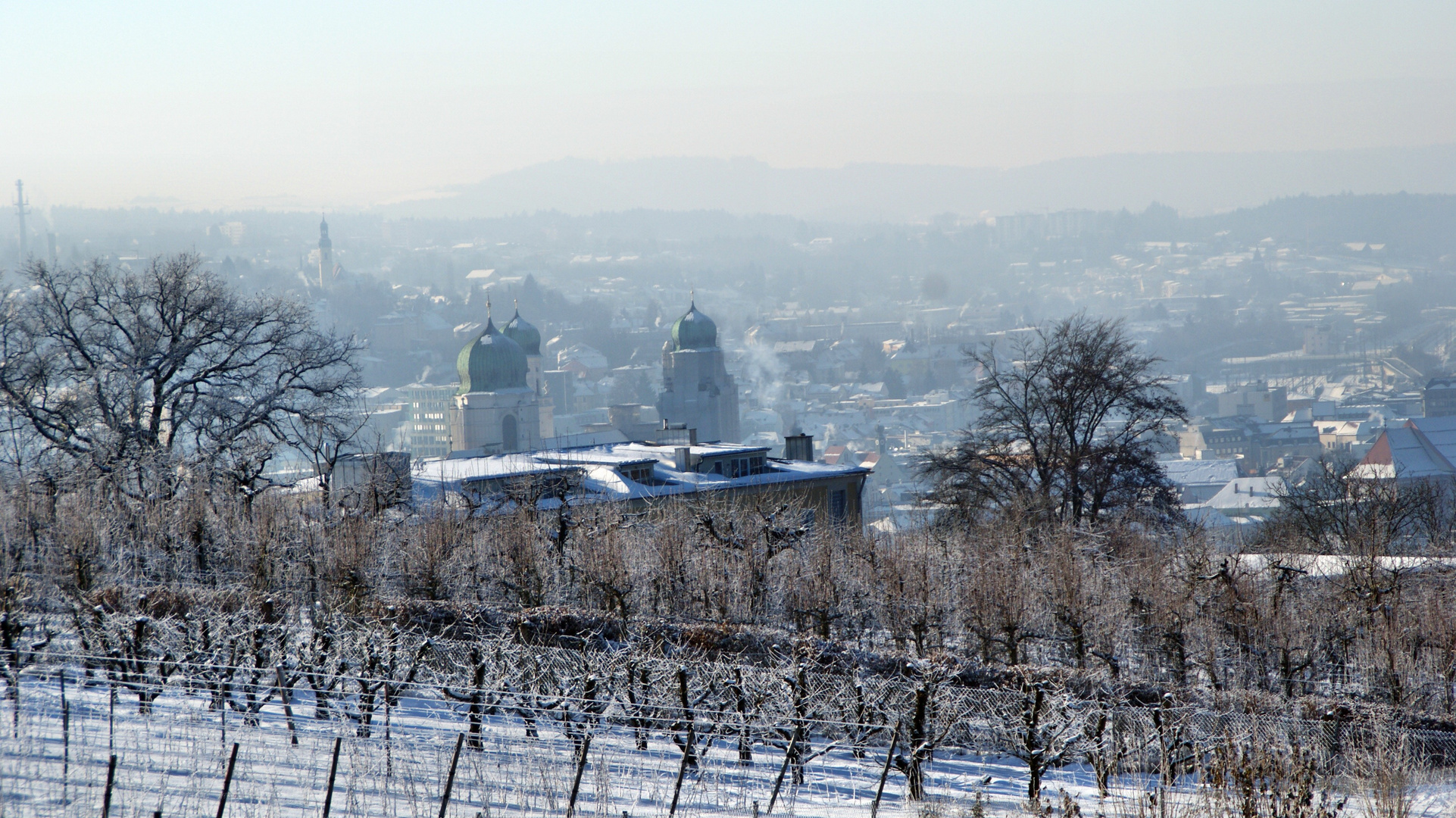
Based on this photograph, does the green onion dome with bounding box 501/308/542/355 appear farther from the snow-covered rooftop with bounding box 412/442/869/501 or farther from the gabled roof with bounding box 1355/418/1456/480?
the snow-covered rooftop with bounding box 412/442/869/501

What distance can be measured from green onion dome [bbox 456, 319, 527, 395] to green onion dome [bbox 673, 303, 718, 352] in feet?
118

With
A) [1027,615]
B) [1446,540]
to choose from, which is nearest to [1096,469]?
[1446,540]

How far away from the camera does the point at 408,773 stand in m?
11.3

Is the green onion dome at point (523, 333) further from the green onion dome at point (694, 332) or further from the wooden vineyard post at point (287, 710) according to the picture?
the wooden vineyard post at point (287, 710)

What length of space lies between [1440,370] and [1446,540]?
582 ft

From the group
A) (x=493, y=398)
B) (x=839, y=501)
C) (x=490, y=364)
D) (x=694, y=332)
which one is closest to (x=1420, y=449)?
(x=839, y=501)

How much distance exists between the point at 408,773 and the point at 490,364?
84.4 metres

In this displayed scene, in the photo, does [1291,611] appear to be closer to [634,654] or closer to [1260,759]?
[634,654]

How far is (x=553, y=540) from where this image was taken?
23.6 meters

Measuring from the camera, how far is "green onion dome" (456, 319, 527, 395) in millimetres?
94312

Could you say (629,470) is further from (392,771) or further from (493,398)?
(493,398)

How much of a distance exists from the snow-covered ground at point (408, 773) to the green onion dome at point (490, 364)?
8114 centimetres

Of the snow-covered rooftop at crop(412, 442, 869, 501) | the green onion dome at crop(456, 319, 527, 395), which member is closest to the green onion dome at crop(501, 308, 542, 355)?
the green onion dome at crop(456, 319, 527, 395)

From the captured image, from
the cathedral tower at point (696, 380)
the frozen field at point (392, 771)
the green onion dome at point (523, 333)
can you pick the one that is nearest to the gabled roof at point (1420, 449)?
the frozen field at point (392, 771)
